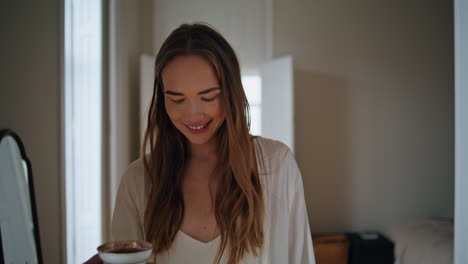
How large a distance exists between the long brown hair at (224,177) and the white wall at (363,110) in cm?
308

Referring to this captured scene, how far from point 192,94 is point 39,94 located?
51 centimetres

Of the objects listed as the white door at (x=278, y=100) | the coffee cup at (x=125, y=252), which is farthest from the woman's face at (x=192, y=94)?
the white door at (x=278, y=100)

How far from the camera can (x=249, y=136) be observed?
1.40 metres

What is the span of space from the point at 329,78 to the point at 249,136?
3.21 metres

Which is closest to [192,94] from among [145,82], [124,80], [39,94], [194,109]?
[194,109]

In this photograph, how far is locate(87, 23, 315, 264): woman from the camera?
50.3 inches

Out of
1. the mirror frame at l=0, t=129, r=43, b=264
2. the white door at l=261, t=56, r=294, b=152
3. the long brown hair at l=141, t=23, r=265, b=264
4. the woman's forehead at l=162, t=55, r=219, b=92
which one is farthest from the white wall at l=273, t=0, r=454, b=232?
the mirror frame at l=0, t=129, r=43, b=264

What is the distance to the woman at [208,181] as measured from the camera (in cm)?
128

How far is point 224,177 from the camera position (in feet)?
4.78

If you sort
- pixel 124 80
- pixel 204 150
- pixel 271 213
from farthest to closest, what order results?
1. pixel 124 80
2. pixel 204 150
3. pixel 271 213

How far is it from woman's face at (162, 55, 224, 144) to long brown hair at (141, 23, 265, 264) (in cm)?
3

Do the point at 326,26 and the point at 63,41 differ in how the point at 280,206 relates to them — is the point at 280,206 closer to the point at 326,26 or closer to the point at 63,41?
the point at 63,41
